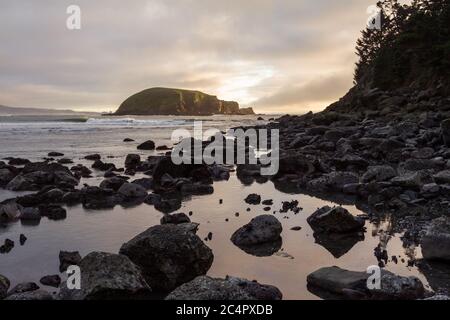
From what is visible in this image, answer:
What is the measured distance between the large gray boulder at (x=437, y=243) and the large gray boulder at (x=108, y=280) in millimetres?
4313

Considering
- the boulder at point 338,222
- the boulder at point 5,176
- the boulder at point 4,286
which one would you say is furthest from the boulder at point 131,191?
the boulder at point 4,286

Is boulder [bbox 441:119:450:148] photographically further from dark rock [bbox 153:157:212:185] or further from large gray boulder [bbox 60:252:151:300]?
large gray boulder [bbox 60:252:151:300]

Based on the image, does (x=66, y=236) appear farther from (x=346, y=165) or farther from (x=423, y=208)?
(x=346, y=165)

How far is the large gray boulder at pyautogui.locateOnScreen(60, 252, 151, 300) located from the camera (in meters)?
5.63

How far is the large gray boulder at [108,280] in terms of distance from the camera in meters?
5.63

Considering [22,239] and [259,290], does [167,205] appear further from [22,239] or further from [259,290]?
[259,290]

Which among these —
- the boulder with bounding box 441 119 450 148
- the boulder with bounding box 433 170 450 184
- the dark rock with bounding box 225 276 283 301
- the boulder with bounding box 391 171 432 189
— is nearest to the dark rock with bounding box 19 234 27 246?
the dark rock with bounding box 225 276 283 301

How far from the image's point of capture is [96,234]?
8.91 m

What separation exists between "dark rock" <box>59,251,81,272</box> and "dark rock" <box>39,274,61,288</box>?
416 millimetres

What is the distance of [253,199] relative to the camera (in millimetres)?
12039
